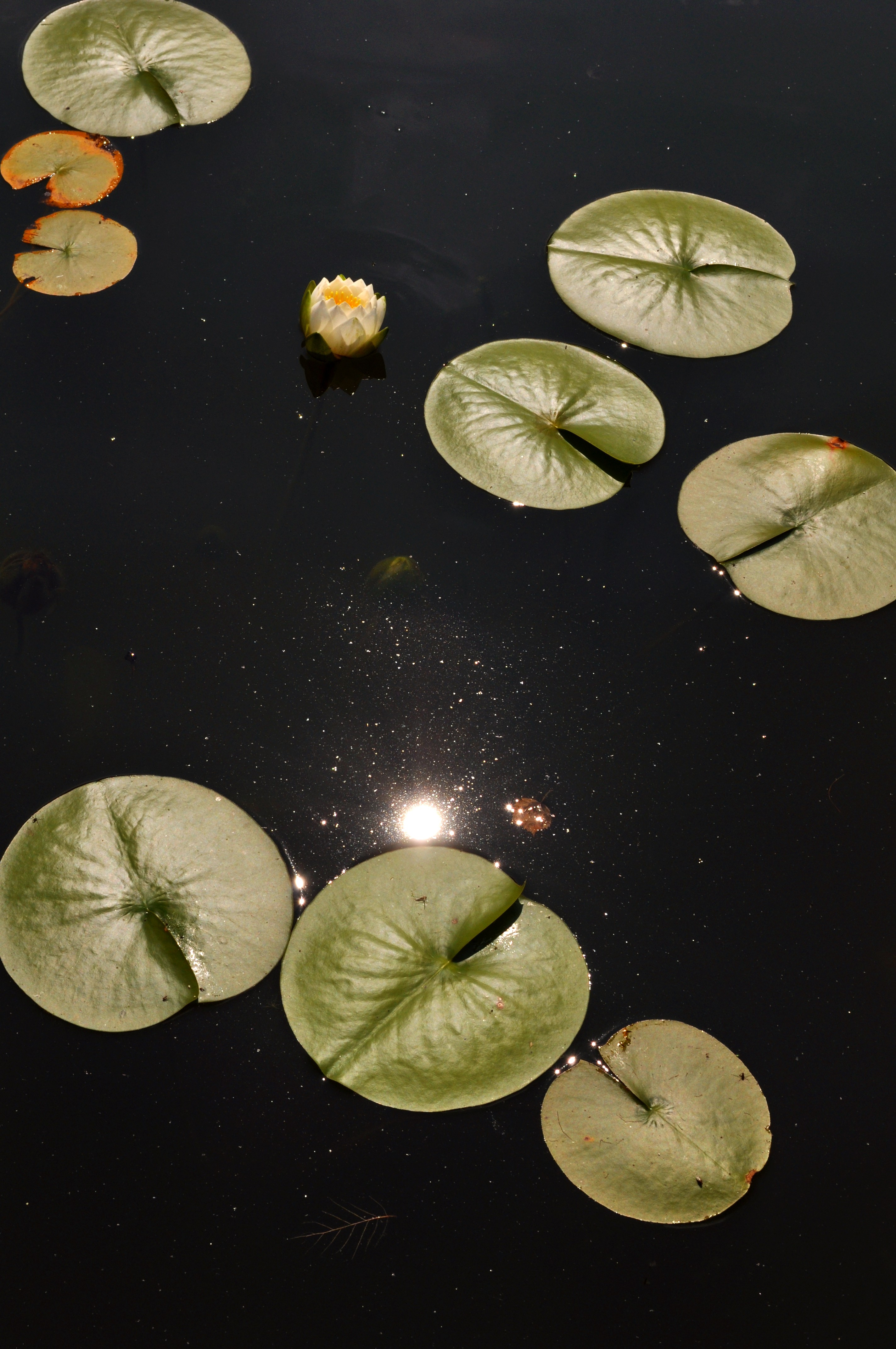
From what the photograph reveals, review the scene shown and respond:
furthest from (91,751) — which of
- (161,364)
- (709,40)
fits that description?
(709,40)

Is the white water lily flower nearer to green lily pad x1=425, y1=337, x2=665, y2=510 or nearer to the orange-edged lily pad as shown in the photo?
green lily pad x1=425, y1=337, x2=665, y2=510

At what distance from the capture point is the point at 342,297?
2.43 meters

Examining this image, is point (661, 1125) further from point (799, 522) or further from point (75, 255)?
point (75, 255)

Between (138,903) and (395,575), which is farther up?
(395,575)

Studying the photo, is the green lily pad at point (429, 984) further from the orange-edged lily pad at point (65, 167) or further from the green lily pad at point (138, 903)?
the orange-edged lily pad at point (65, 167)

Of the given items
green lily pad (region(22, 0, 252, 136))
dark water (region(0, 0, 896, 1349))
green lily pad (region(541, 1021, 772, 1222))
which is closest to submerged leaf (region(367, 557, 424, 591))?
dark water (region(0, 0, 896, 1349))

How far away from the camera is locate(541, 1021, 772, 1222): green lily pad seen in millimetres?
1653

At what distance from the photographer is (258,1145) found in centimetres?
167

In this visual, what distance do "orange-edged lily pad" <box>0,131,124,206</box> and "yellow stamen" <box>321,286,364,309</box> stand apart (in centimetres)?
85

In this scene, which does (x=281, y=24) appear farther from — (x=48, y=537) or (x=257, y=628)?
(x=257, y=628)

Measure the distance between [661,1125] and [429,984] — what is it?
49 centimetres

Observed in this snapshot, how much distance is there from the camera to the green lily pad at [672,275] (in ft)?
8.48

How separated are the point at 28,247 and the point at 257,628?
140 cm

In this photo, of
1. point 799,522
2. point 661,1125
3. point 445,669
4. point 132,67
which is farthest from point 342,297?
point 661,1125
